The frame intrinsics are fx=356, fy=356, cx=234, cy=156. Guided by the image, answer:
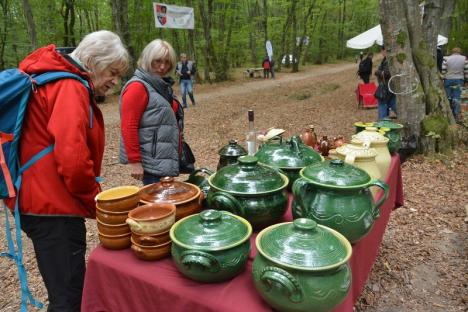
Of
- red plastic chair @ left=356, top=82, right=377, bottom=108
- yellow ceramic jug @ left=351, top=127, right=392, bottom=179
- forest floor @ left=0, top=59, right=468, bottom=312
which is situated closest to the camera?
yellow ceramic jug @ left=351, top=127, right=392, bottom=179

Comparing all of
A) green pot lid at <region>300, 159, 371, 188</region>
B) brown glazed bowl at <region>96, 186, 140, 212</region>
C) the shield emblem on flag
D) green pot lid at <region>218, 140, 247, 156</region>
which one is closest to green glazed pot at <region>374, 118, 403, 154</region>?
green pot lid at <region>218, 140, 247, 156</region>

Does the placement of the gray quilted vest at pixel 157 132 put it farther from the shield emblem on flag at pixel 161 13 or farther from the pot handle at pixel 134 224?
the shield emblem on flag at pixel 161 13

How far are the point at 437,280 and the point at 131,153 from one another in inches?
99.5

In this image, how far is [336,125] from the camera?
7.86 m

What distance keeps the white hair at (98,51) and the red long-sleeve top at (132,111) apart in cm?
62

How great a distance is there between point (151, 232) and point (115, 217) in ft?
0.66

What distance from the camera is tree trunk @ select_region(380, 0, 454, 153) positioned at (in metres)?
4.83

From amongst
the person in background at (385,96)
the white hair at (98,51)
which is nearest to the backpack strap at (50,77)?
the white hair at (98,51)

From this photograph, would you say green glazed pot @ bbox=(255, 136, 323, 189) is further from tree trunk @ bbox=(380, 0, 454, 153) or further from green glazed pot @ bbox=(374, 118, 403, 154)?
tree trunk @ bbox=(380, 0, 454, 153)

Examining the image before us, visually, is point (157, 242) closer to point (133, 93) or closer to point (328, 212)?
point (328, 212)

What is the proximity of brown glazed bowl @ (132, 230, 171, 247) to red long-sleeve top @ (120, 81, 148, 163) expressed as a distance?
1.13m

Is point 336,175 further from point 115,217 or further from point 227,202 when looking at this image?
point 115,217

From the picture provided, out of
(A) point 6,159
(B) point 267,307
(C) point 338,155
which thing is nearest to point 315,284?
(B) point 267,307

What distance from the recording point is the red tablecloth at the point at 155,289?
3.79 feet
